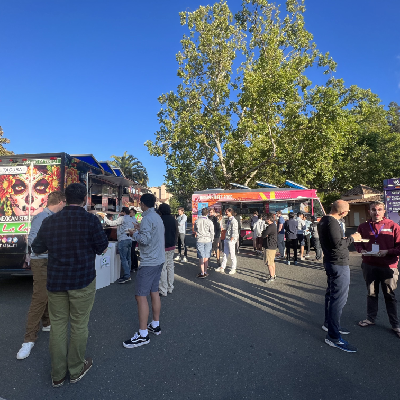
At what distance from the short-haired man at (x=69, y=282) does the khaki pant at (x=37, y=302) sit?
0.95 metres

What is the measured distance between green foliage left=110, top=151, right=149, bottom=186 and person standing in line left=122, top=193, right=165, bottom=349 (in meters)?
38.1

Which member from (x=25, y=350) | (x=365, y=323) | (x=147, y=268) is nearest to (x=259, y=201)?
(x=365, y=323)

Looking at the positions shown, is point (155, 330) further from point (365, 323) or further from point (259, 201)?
point (259, 201)

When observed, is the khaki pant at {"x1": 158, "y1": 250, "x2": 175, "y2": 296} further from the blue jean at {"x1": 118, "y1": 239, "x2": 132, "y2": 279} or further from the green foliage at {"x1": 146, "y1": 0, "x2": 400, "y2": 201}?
the green foliage at {"x1": 146, "y1": 0, "x2": 400, "y2": 201}

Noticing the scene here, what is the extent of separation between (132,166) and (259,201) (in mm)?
31416

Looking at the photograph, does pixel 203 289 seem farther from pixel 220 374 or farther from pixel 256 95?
pixel 256 95

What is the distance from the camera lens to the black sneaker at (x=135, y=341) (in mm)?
3684

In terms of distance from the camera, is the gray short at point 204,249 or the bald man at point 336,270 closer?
the bald man at point 336,270

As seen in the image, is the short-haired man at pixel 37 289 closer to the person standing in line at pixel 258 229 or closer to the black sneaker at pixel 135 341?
the black sneaker at pixel 135 341

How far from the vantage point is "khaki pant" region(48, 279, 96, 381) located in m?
2.89

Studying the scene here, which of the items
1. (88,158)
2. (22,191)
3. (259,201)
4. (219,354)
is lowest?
(219,354)

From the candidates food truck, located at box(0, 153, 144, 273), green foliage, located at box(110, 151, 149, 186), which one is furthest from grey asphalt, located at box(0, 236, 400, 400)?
green foliage, located at box(110, 151, 149, 186)

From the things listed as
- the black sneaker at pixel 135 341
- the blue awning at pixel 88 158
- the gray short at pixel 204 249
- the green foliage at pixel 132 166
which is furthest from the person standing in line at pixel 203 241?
the green foliage at pixel 132 166

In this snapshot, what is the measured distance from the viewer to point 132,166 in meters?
42.9
